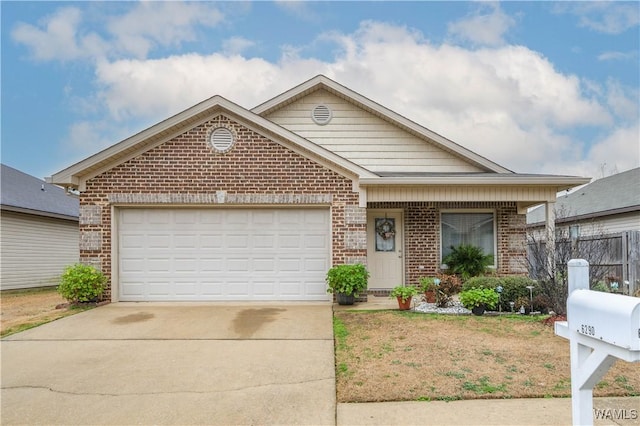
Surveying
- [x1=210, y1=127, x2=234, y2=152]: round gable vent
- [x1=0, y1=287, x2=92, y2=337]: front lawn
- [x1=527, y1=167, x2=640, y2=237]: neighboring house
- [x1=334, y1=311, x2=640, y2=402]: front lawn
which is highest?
[x1=210, y1=127, x2=234, y2=152]: round gable vent

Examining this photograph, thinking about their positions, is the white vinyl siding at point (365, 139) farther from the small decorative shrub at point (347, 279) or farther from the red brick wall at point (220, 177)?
the small decorative shrub at point (347, 279)

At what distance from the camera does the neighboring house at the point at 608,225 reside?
10.4 meters

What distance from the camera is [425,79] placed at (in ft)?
53.1

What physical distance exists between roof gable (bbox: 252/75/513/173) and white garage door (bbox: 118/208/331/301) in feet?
11.4

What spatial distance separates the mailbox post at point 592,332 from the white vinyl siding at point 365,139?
10.5 m

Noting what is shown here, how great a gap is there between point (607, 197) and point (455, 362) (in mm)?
15674

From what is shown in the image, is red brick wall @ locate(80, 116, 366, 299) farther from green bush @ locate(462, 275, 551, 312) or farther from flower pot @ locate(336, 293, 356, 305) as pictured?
green bush @ locate(462, 275, 551, 312)

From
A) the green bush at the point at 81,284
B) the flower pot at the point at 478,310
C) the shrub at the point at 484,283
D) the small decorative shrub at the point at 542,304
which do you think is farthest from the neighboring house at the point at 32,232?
the small decorative shrub at the point at 542,304

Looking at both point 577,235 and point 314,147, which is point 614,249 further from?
point 314,147

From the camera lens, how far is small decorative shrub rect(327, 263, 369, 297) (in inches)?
393

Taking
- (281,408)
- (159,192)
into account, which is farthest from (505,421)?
(159,192)

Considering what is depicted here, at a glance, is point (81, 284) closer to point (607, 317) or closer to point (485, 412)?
point (485, 412)

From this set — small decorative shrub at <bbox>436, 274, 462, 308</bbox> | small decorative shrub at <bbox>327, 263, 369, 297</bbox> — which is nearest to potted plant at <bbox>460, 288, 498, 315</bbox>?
small decorative shrub at <bbox>436, 274, 462, 308</bbox>

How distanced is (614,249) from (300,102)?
9.79 metres
